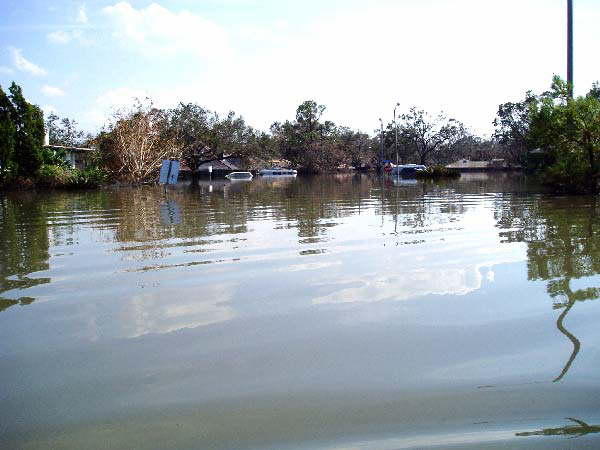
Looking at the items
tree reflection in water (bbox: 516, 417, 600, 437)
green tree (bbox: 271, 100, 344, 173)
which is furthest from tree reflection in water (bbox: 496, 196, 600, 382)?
green tree (bbox: 271, 100, 344, 173)

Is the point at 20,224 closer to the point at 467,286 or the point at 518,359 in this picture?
the point at 467,286

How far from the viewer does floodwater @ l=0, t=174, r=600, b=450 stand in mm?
2977

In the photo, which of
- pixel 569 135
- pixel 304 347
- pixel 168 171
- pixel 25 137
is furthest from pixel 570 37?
pixel 25 137

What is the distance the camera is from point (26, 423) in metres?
3.08

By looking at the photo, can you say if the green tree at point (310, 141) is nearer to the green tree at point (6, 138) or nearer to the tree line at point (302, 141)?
the tree line at point (302, 141)

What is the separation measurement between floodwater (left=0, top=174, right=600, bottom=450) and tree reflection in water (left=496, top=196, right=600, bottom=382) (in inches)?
1.7

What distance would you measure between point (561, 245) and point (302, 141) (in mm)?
85996

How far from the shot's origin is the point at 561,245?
838 centimetres

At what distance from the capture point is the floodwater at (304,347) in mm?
2977

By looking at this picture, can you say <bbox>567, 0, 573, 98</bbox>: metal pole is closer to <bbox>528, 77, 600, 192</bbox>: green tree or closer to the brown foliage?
<bbox>528, 77, 600, 192</bbox>: green tree

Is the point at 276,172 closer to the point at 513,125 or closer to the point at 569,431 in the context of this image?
the point at 513,125

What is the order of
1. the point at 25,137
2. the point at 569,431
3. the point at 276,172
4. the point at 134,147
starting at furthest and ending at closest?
the point at 276,172 → the point at 134,147 → the point at 25,137 → the point at 569,431

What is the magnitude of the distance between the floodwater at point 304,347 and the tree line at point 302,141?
14.1 metres

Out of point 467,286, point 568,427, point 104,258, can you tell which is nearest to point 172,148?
point 104,258
